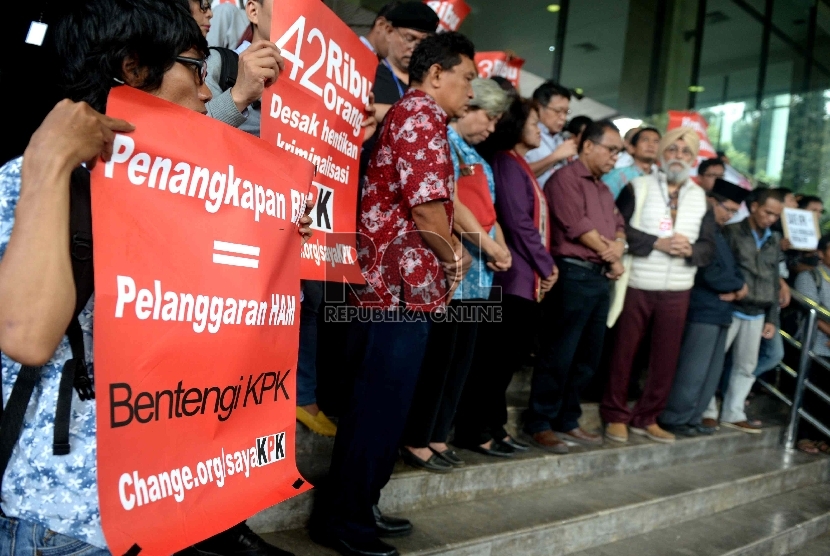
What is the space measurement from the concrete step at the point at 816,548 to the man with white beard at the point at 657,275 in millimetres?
1049

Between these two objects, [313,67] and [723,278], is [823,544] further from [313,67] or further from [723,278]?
[313,67]

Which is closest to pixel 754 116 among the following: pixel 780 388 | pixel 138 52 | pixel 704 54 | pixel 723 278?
pixel 704 54

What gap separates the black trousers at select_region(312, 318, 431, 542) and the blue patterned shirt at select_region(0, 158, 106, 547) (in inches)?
58.6

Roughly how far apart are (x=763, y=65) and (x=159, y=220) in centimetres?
1371

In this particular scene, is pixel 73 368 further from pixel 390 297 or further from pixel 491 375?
pixel 491 375

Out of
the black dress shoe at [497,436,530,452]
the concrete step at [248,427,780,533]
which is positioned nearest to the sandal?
the concrete step at [248,427,780,533]

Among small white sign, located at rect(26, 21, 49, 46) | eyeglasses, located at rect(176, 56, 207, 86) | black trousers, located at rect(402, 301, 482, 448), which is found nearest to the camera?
eyeglasses, located at rect(176, 56, 207, 86)

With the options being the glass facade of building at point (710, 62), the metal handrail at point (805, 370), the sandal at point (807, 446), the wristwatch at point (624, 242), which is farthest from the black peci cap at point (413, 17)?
the sandal at point (807, 446)

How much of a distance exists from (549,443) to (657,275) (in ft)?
5.04

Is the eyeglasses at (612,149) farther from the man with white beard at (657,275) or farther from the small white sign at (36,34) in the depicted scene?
the small white sign at (36,34)

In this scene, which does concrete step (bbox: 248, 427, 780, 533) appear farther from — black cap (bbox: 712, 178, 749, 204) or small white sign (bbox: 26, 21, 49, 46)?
black cap (bbox: 712, 178, 749, 204)

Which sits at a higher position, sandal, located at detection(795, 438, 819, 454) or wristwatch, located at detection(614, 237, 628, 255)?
wristwatch, located at detection(614, 237, 628, 255)

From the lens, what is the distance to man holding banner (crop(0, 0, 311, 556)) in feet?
3.42

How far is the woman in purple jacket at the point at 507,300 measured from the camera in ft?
13.0
